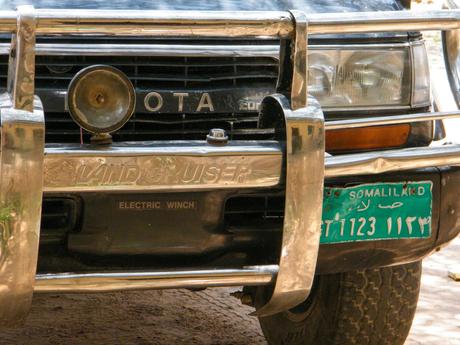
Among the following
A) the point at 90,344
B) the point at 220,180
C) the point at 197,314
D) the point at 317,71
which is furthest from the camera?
the point at 197,314

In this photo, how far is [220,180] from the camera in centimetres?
298

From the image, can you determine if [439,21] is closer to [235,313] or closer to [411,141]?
[411,141]

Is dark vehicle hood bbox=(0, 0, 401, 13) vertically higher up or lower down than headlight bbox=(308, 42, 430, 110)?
higher up

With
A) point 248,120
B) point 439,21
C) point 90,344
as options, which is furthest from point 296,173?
point 90,344

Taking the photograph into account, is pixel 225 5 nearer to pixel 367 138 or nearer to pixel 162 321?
pixel 367 138

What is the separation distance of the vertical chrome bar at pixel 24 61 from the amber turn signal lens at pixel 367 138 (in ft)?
3.27

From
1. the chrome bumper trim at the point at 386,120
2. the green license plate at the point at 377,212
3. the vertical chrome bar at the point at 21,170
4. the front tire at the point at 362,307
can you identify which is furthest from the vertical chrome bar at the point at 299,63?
the front tire at the point at 362,307

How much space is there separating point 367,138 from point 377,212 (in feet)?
0.88

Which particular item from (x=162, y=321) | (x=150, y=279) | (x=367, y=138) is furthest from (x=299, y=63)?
(x=162, y=321)

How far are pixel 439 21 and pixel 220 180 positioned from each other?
0.87 metres

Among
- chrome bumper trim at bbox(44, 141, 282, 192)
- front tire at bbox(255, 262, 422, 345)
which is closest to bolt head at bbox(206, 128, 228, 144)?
chrome bumper trim at bbox(44, 141, 282, 192)

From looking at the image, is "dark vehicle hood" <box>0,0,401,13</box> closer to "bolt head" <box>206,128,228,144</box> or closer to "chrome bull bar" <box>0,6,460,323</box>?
"chrome bull bar" <box>0,6,460,323</box>

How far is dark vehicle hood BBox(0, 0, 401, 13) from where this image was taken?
3367 millimetres

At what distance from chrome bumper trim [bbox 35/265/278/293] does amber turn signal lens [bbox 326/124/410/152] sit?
511 mm
